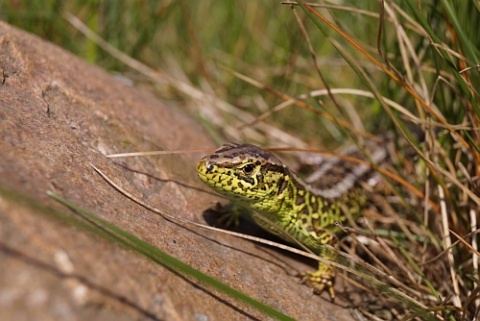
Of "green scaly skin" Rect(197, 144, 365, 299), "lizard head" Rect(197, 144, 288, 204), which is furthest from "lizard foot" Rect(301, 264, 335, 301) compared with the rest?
"lizard head" Rect(197, 144, 288, 204)

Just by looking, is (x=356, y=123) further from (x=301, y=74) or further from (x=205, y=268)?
(x=205, y=268)

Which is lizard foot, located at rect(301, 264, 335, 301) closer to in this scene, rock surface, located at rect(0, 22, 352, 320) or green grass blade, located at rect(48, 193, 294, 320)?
rock surface, located at rect(0, 22, 352, 320)

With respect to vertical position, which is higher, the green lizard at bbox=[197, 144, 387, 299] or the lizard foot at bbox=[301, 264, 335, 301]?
the green lizard at bbox=[197, 144, 387, 299]

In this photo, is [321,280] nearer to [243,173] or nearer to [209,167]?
[243,173]

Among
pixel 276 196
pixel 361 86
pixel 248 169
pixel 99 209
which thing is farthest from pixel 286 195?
pixel 361 86

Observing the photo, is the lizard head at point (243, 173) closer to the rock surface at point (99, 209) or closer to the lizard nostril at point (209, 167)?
the lizard nostril at point (209, 167)

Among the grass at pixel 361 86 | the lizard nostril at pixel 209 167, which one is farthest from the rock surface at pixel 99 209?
the grass at pixel 361 86

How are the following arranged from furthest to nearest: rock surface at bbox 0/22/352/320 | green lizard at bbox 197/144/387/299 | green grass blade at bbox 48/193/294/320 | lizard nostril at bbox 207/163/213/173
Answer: green lizard at bbox 197/144/387/299, lizard nostril at bbox 207/163/213/173, green grass blade at bbox 48/193/294/320, rock surface at bbox 0/22/352/320
